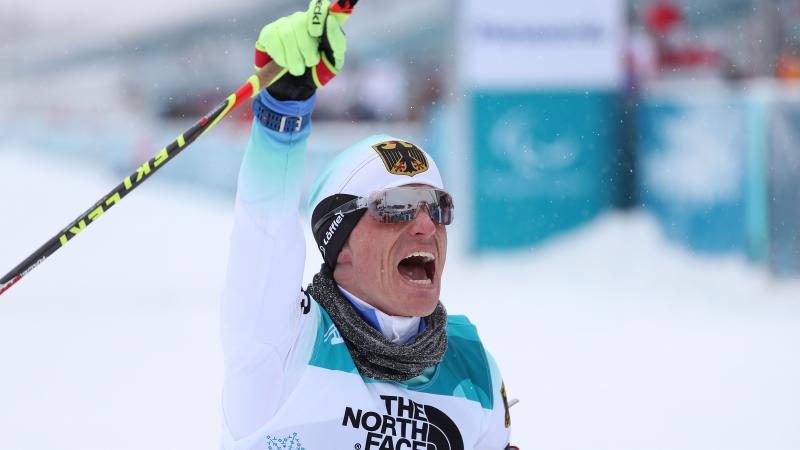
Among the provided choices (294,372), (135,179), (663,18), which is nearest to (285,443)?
(294,372)

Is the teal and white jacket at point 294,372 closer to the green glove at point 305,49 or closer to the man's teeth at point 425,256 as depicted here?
the green glove at point 305,49

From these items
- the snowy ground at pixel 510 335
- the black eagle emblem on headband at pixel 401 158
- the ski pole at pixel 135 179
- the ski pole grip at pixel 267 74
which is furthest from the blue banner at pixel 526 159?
the ski pole grip at pixel 267 74

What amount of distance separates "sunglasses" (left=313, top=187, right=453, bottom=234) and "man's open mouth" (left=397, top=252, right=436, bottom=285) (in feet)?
0.35

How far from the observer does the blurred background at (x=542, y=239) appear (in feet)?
18.7

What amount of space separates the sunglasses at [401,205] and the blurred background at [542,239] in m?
2.47

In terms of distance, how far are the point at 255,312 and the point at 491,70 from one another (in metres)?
8.54

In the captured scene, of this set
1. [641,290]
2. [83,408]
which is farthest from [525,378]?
[641,290]

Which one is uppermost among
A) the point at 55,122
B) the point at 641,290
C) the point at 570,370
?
the point at 55,122

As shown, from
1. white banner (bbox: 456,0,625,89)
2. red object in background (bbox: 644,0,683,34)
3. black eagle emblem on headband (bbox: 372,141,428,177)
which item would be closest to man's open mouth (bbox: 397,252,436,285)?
black eagle emblem on headband (bbox: 372,141,428,177)

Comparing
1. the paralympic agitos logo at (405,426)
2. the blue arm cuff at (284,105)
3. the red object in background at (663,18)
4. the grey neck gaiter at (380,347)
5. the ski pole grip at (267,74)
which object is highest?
the red object in background at (663,18)

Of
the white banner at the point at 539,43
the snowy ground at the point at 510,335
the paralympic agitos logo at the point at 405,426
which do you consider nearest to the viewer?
the paralympic agitos logo at the point at 405,426

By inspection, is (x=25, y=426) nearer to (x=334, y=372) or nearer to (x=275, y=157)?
(x=334, y=372)

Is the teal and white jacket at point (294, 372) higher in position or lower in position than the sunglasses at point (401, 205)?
lower

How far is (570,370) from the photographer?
6488mm
